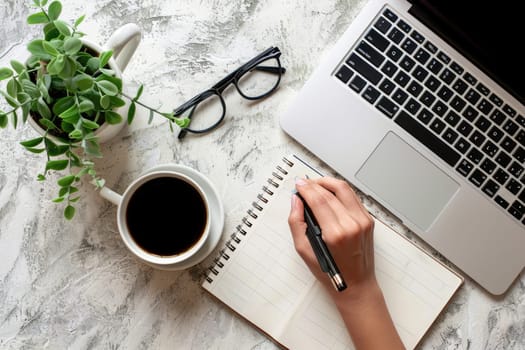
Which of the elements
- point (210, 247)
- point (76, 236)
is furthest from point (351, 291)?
point (76, 236)

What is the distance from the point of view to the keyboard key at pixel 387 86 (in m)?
0.74

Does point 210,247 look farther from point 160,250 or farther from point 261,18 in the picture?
point 261,18

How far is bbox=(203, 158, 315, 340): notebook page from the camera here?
77 centimetres

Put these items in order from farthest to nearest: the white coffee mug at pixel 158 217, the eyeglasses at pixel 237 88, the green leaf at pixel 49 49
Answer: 1. the eyeglasses at pixel 237 88
2. the white coffee mug at pixel 158 217
3. the green leaf at pixel 49 49

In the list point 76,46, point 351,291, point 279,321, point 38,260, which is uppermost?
point 76,46

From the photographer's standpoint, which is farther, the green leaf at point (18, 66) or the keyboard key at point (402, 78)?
the keyboard key at point (402, 78)

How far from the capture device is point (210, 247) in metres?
0.73

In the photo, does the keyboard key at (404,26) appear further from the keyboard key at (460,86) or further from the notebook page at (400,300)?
the notebook page at (400,300)

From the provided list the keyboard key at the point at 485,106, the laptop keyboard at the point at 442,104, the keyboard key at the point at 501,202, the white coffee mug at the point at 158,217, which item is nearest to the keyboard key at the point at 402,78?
the laptop keyboard at the point at 442,104

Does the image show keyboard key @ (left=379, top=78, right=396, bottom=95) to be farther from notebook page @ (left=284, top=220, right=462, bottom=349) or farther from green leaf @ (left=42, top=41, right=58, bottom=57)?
green leaf @ (left=42, top=41, right=58, bottom=57)

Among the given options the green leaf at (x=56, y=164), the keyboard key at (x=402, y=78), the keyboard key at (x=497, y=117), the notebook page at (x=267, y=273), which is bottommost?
the notebook page at (x=267, y=273)

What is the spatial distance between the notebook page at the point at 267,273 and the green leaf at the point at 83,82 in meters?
0.32

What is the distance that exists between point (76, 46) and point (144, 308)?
0.42 meters

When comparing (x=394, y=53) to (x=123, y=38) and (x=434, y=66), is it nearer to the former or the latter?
(x=434, y=66)
